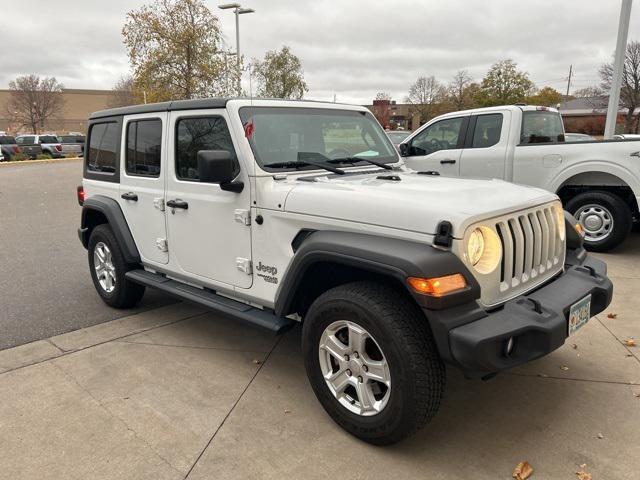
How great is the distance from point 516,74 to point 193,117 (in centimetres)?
3597

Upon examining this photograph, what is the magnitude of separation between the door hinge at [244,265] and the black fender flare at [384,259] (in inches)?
19.1

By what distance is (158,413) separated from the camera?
316 centimetres

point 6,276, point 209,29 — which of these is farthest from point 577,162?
point 209,29

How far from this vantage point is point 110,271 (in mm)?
4910

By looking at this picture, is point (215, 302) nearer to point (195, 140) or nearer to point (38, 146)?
point (195, 140)

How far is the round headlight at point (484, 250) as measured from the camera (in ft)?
8.32

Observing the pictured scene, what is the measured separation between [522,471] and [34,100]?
76.8 m

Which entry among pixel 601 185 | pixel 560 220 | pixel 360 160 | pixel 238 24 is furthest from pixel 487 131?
pixel 238 24

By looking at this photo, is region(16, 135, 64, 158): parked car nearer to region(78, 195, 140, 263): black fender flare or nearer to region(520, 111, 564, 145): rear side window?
region(78, 195, 140, 263): black fender flare

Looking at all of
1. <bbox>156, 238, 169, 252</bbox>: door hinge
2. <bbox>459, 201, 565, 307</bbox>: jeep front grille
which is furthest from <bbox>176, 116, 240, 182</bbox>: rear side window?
<bbox>459, 201, 565, 307</bbox>: jeep front grille

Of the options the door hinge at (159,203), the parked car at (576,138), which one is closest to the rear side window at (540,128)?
the parked car at (576,138)

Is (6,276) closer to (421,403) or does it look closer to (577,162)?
(421,403)

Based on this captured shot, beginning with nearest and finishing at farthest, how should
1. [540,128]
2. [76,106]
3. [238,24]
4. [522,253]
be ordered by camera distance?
[522,253] → [540,128] → [238,24] → [76,106]

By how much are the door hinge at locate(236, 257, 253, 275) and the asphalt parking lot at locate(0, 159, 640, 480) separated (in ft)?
2.62
